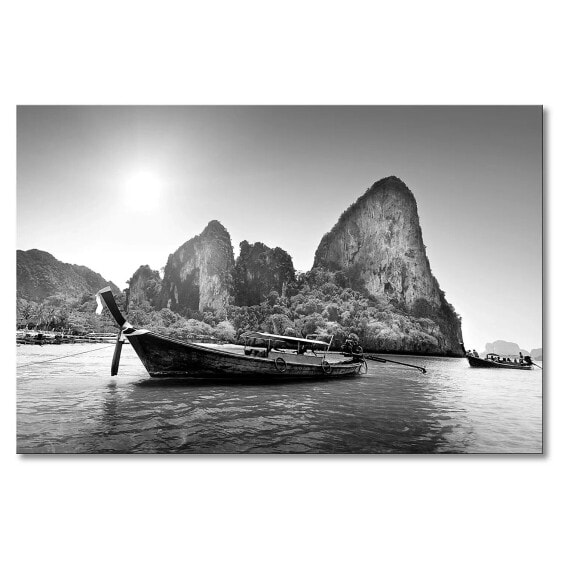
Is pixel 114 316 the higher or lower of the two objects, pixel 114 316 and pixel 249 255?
the lower

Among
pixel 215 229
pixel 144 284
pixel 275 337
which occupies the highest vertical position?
pixel 215 229

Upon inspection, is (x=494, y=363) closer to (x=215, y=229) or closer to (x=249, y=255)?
(x=249, y=255)

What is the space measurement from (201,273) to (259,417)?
1795mm

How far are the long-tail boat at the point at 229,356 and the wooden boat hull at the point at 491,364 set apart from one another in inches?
61.4

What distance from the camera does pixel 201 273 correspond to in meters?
4.53

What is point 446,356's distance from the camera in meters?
4.50

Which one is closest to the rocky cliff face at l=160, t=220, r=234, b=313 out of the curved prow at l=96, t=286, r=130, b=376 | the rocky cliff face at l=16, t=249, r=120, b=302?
the curved prow at l=96, t=286, r=130, b=376

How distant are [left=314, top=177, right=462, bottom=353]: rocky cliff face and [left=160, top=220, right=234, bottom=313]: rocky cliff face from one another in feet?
3.65

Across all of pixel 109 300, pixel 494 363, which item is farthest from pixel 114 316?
pixel 494 363

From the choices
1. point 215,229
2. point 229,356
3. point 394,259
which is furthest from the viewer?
point 394,259

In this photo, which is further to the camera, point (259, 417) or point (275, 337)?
point (275, 337)
